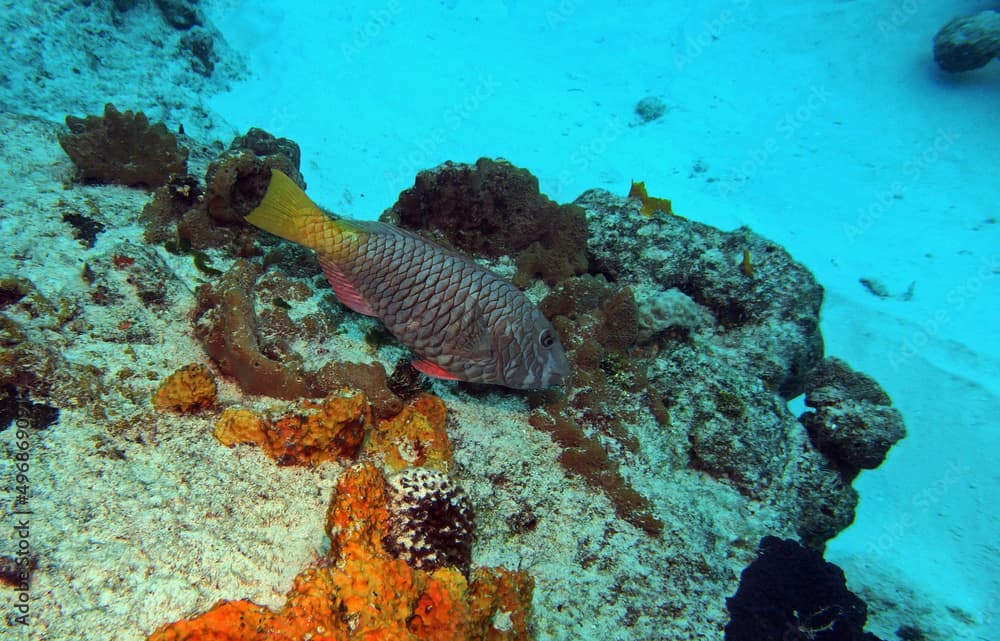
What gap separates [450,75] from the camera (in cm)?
1566

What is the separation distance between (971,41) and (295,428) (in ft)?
71.8

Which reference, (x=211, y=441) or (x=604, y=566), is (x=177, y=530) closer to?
(x=211, y=441)

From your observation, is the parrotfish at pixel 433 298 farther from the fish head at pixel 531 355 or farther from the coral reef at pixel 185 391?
the coral reef at pixel 185 391

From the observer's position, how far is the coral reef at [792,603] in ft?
10.1

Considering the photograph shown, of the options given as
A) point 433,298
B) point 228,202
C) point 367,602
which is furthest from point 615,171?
point 367,602

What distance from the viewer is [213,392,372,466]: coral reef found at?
2.76 m

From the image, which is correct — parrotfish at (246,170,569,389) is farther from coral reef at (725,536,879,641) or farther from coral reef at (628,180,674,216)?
coral reef at (628,180,674,216)

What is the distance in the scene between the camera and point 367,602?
1973 mm

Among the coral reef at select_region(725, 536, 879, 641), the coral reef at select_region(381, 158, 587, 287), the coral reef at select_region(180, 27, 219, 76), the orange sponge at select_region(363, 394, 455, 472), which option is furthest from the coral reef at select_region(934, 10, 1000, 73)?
the coral reef at select_region(180, 27, 219, 76)

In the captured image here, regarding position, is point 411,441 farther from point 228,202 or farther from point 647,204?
point 647,204

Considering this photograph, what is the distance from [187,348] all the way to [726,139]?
52.1 ft

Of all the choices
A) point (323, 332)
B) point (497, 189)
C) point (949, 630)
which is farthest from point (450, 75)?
point (949, 630)

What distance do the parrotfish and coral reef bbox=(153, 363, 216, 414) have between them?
0.97 meters

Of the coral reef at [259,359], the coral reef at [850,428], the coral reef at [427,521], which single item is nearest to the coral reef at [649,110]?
the coral reef at [850,428]
